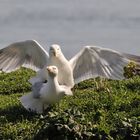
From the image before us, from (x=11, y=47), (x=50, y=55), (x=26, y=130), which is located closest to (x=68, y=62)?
(x=50, y=55)

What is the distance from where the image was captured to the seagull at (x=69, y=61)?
10344 mm

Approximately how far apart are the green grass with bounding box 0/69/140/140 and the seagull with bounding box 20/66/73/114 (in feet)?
0.42

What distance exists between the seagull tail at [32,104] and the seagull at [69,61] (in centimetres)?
29

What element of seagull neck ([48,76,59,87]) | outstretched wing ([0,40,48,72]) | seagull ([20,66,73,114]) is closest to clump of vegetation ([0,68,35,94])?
outstretched wing ([0,40,48,72])

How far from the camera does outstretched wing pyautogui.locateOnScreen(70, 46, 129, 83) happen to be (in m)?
10.3

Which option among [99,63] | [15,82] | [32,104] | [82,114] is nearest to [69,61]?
[99,63]

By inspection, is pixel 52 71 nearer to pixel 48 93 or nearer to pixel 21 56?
pixel 48 93

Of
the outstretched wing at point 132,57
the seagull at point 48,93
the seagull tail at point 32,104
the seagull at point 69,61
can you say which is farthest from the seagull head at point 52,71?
the outstretched wing at point 132,57

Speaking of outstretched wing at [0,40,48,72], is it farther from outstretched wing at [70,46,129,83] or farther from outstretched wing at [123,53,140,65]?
outstretched wing at [123,53,140,65]

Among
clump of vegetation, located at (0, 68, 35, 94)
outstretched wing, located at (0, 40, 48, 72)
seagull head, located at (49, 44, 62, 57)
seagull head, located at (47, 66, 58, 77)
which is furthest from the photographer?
clump of vegetation, located at (0, 68, 35, 94)

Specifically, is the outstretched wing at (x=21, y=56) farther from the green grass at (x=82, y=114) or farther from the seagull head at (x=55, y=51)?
the green grass at (x=82, y=114)

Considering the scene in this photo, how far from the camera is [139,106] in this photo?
961 centimetres

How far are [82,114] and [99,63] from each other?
2.29m

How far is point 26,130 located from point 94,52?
218 centimetres
